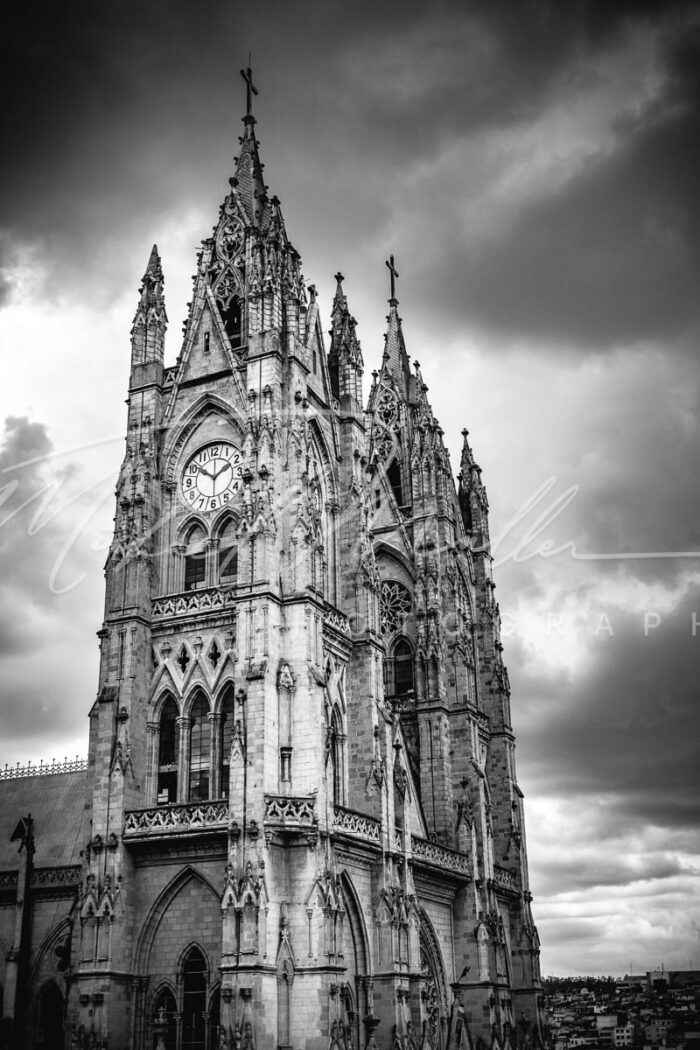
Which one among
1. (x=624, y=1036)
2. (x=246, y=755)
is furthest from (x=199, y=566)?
(x=624, y=1036)

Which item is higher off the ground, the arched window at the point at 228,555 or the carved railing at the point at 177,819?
the arched window at the point at 228,555

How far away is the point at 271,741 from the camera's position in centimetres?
3812

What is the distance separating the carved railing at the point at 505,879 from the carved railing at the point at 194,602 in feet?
67.9

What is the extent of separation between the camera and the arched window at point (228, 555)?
44094 millimetres

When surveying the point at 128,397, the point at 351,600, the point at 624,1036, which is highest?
the point at 128,397

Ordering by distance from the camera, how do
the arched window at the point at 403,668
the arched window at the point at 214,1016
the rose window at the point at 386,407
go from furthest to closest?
the rose window at the point at 386,407
the arched window at the point at 403,668
the arched window at the point at 214,1016

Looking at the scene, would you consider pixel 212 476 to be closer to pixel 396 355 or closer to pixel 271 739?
pixel 271 739

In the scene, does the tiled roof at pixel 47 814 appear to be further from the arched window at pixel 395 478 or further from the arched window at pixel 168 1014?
the arched window at pixel 395 478

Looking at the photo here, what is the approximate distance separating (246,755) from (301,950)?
6.14 metres

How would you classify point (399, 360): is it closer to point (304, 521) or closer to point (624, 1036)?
point (304, 521)

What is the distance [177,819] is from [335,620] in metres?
10.0

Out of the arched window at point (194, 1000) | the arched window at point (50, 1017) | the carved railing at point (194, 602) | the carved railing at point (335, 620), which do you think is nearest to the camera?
the arched window at point (194, 1000)

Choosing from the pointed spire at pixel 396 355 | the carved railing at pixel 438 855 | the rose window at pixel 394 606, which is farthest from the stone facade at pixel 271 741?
the pointed spire at pixel 396 355

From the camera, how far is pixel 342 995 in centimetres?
3672
